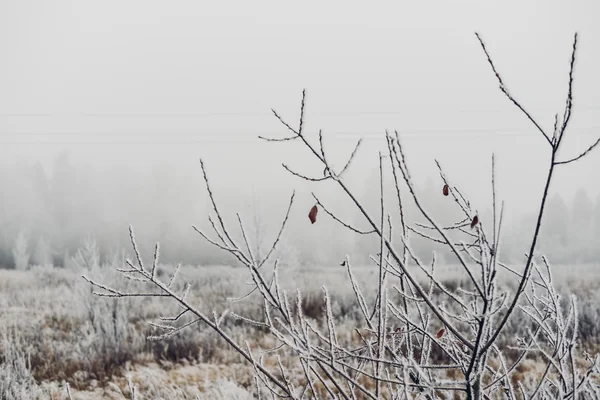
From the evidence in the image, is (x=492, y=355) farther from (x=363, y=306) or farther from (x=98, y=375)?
(x=363, y=306)

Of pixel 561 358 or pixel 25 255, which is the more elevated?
pixel 561 358

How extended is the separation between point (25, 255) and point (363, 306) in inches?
1409

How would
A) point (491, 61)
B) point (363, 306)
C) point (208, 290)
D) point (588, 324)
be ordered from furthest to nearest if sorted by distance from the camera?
point (208, 290) < point (588, 324) < point (363, 306) < point (491, 61)

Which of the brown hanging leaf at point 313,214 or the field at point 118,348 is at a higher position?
the brown hanging leaf at point 313,214

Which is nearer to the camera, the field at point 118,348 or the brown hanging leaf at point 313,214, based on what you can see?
the brown hanging leaf at point 313,214

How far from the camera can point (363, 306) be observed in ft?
4.68

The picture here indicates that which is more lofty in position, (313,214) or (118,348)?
(313,214)

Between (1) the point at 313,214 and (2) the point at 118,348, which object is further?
(2) the point at 118,348

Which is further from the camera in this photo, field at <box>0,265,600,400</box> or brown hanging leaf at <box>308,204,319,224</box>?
field at <box>0,265,600,400</box>

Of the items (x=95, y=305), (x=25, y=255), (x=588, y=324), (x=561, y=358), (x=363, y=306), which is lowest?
(x=25, y=255)

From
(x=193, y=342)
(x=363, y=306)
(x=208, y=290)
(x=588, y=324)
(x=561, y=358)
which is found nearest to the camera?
(x=561, y=358)

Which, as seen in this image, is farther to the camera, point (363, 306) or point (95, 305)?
point (95, 305)

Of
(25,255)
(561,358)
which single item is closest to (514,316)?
(561,358)

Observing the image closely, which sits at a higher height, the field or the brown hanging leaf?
the brown hanging leaf
